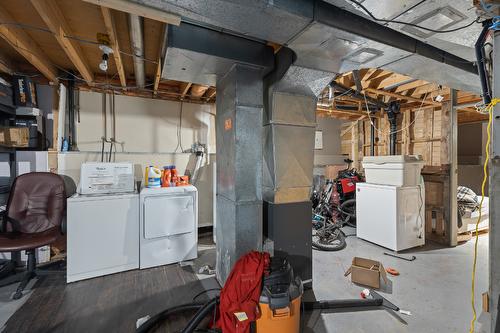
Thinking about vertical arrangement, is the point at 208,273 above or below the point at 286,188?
below

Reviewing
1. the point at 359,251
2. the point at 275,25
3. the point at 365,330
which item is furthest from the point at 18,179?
the point at 359,251

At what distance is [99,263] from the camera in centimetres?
264

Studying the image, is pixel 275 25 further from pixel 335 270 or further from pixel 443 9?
pixel 335 270

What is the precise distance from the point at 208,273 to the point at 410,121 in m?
4.44

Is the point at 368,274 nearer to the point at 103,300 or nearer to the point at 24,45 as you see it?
the point at 103,300

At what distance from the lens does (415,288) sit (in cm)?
244

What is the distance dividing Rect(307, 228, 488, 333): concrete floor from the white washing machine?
1.68 meters

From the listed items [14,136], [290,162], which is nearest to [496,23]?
[290,162]

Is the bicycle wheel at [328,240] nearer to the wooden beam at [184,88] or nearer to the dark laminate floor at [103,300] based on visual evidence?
the dark laminate floor at [103,300]

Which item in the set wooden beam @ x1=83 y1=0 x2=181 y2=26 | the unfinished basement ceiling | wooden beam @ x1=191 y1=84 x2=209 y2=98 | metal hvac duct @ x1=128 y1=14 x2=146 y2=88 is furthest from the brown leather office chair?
the unfinished basement ceiling

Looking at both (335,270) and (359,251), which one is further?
(359,251)

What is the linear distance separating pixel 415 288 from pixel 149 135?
13.2 feet

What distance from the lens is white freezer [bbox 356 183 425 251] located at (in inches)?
130

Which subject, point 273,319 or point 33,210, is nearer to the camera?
point 273,319
